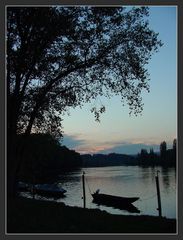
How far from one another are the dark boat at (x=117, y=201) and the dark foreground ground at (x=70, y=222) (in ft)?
62.3

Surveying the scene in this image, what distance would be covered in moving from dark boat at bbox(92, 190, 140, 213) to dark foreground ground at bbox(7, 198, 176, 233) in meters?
19.0

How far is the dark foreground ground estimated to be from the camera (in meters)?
10.8

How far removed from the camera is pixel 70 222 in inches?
479

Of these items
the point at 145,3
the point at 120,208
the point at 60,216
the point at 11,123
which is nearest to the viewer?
the point at 145,3

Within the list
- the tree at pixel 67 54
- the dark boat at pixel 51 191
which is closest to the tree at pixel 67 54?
the tree at pixel 67 54

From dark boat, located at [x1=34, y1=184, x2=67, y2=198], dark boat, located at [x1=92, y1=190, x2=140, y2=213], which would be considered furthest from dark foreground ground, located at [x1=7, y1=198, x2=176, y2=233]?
dark boat, located at [x1=34, y1=184, x2=67, y2=198]

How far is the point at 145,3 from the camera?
312 inches

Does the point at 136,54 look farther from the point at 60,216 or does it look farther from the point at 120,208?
the point at 120,208

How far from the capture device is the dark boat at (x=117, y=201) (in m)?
33.2

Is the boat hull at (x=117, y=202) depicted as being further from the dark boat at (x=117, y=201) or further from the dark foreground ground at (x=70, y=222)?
the dark foreground ground at (x=70, y=222)

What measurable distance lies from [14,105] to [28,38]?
2.12 metres

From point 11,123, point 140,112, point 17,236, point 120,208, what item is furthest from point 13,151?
point 120,208

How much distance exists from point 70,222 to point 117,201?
2330 centimetres

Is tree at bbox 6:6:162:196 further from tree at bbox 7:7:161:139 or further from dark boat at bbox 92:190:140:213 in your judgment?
dark boat at bbox 92:190:140:213
